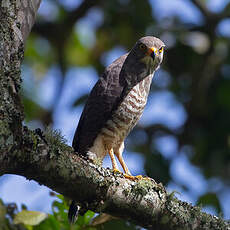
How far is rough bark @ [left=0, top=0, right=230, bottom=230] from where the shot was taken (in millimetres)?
2539

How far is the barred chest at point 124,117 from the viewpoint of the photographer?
4.52 meters

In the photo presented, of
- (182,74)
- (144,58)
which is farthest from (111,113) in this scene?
(182,74)

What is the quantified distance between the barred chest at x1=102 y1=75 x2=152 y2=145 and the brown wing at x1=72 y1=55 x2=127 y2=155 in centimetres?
6

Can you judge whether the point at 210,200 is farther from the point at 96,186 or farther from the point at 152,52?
the point at 96,186

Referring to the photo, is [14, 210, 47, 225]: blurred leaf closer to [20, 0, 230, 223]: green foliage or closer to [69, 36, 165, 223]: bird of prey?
[69, 36, 165, 223]: bird of prey

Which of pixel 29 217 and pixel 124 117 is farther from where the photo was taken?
pixel 124 117

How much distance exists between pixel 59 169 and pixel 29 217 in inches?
19.0

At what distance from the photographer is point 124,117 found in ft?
14.9

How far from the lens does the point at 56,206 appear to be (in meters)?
3.47

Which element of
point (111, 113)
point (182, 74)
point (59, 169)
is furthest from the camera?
point (182, 74)

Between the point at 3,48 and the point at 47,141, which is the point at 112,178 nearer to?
the point at 47,141

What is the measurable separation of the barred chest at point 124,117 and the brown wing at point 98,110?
0.06m

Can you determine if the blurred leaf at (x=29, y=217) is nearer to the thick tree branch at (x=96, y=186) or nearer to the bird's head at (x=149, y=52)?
the thick tree branch at (x=96, y=186)

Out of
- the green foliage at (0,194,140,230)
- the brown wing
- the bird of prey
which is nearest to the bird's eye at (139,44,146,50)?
the bird of prey
